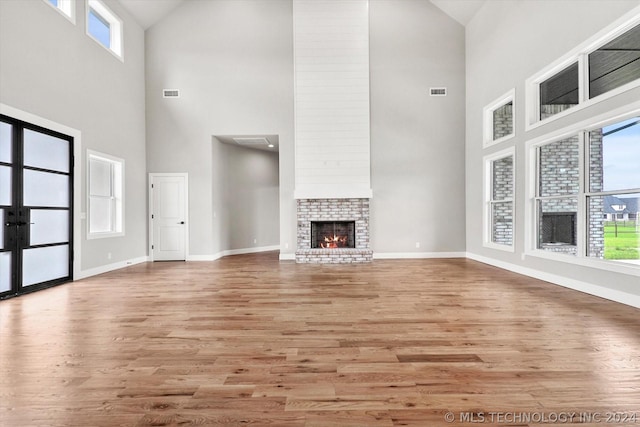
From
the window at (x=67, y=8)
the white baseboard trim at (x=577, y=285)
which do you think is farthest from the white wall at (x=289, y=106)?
the window at (x=67, y=8)

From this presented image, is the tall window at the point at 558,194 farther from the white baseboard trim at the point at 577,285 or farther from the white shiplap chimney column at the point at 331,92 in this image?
the white shiplap chimney column at the point at 331,92

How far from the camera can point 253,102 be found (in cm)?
783

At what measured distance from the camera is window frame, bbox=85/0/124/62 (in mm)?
6336

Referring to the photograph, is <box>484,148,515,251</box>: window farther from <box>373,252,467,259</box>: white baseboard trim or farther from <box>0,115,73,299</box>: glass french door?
<box>0,115,73,299</box>: glass french door

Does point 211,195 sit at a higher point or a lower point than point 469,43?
lower

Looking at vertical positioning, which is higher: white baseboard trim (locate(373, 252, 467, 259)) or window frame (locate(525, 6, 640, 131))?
window frame (locate(525, 6, 640, 131))

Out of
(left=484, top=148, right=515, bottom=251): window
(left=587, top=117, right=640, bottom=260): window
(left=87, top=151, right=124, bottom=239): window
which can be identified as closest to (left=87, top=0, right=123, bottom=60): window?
(left=87, top=151, right=124, bottom=239): window

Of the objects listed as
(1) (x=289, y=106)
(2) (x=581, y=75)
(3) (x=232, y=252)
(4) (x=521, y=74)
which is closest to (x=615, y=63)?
(2) (x=581, y=75)

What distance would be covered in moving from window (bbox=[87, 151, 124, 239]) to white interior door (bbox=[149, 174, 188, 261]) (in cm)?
91

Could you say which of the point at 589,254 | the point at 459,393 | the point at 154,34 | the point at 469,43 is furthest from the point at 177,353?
the point at 469,43

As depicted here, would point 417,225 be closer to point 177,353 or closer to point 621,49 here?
point 621,49

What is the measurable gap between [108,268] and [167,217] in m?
1.77

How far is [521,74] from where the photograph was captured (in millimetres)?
5742

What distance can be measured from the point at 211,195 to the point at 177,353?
5695 mm
